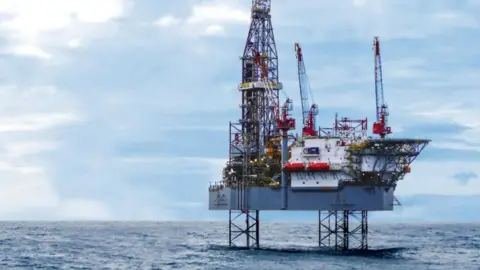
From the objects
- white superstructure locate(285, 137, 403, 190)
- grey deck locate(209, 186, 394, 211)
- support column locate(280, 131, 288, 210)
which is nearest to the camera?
white superstructure locate(285, 137, 403, 190)

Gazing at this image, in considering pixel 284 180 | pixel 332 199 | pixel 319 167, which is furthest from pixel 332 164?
pixel 284 180

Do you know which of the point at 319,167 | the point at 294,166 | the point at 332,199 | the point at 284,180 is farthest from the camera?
the point at 284,180

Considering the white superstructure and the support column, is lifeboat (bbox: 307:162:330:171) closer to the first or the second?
the white superstructure

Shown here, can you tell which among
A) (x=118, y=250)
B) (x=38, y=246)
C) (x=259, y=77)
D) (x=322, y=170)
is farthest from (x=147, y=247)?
(x=322, y=170)

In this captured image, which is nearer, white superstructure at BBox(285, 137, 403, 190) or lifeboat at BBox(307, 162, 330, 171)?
white superstructure at BBox(285, 137, 403, 190)

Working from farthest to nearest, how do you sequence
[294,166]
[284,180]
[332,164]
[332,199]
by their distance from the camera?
[284,180]
[294,166]
[332,199]
[332,164]

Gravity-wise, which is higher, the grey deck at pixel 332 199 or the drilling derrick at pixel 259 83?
the drilling derrick at pixel 259 83

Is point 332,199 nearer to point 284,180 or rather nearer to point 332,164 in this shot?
point 332,164

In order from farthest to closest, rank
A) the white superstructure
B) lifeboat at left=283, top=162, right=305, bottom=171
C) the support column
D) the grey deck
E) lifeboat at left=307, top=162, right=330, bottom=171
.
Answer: the support column
lifeboat at left=283, top=162, right=305, bottom=171
the grey deck
lifeboat at left=307, top=162, right=330, bottom=171
the white superstructure

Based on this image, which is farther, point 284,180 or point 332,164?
point 284,180

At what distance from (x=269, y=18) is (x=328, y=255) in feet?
72.5

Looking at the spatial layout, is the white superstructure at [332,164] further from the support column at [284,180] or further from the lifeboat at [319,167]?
the support column at [284,180]

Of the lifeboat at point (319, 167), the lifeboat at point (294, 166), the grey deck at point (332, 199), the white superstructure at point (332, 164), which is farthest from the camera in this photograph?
the lifeboat at point (294, 166)

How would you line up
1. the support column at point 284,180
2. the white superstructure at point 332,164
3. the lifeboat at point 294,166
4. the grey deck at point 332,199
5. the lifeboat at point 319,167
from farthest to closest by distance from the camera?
the support column at point 284,180 < the lifeboat at point 294,166 < the grey deck at point 332,199 < the lifeboat at point 319,167 < the white superstructure at point 332,164
